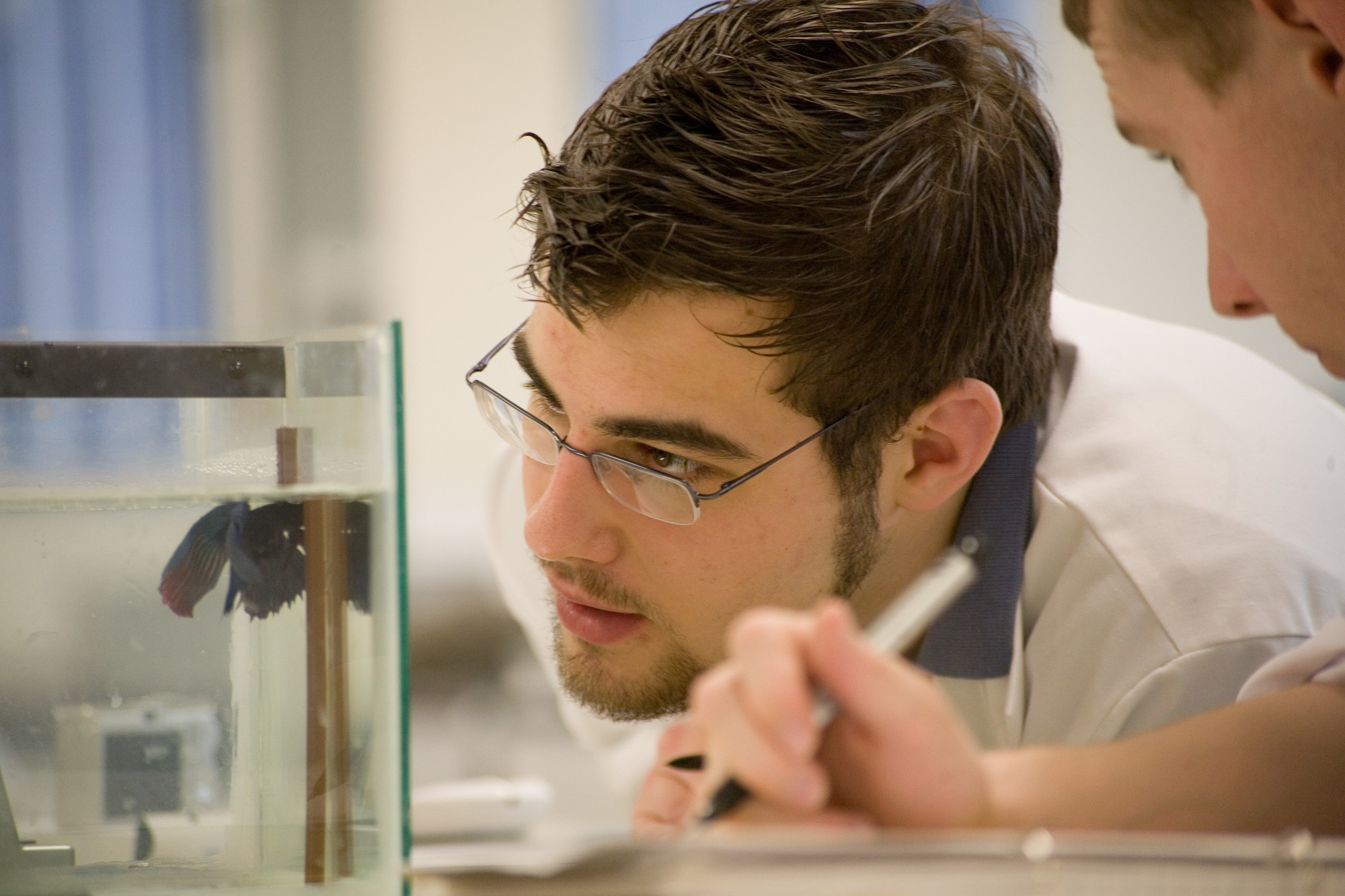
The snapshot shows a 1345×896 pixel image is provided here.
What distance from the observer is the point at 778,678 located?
463mm

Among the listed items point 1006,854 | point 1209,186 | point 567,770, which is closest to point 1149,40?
point 1209,186

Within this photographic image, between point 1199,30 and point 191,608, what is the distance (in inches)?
30.1

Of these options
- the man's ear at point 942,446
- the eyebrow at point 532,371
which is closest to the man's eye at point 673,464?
the eyebrow at point 532,371

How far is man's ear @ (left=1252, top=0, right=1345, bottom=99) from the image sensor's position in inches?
Result: 25.6

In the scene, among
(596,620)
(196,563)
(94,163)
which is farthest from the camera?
(94,163)

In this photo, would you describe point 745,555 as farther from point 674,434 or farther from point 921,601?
point 921,601

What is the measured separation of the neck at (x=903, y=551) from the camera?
116 cm

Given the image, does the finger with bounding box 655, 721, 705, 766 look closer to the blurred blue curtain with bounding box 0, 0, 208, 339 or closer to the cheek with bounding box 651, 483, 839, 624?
the cheek with bounding box 651, 483, 839, 624

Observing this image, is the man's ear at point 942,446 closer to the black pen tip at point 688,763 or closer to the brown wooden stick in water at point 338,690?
the black pen tip at point 688,763

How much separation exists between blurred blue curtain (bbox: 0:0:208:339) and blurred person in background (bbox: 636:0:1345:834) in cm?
258

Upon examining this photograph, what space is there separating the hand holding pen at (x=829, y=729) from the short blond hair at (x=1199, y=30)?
49 centimetres

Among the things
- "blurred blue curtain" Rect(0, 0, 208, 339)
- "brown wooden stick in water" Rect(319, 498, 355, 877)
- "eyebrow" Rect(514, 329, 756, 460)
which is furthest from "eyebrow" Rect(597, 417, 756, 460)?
"blurred blue curtain" Rect(0, 0, 208, 339)

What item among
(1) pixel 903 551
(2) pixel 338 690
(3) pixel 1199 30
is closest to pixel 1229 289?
(3) pixel 1199 30

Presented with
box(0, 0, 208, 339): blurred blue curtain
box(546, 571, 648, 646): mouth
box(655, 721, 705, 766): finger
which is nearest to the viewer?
box(655, 721, 705, 766): finger
